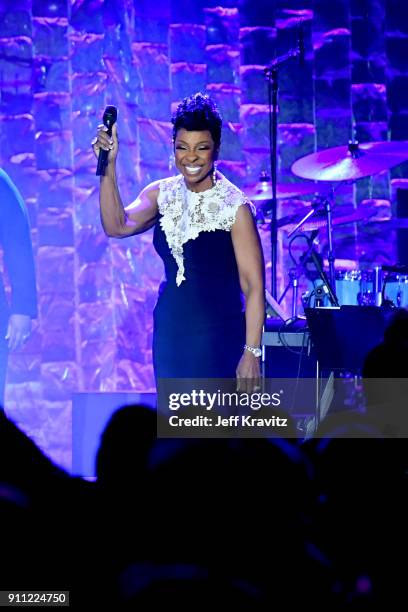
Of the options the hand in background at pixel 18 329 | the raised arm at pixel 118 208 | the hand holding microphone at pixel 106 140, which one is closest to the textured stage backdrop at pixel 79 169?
the hand in background at pixel 18 329

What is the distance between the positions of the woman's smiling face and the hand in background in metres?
0.97

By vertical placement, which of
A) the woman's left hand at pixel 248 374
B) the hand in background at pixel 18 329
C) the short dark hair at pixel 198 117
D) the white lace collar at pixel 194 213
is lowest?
the woman's left hand at pixel 248 374

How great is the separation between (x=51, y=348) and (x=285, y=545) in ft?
14.8

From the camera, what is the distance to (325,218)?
5684 millimetres

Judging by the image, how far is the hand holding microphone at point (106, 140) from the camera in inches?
103

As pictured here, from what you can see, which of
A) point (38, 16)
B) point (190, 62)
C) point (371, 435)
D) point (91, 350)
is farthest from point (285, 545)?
point (190, 62)

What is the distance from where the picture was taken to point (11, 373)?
528cm

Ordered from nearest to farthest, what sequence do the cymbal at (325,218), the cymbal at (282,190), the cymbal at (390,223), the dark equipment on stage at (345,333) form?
1. the dark equipment on stage at (345,333)
2. the cymbal at (325,218)
3. the cymbal at (282,190)
4. the cymbal at (390,223)

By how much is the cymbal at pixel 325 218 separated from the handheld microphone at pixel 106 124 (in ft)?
9.74

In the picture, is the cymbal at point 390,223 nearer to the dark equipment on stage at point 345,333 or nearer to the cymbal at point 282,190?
the cymbal at point 282,190

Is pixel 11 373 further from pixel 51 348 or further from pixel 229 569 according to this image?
pixel 229 569

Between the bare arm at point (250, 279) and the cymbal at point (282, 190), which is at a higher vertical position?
the cymbal at point (282, 190)

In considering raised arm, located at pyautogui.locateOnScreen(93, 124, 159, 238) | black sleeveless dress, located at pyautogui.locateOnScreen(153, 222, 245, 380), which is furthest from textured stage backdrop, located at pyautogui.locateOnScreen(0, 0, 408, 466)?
black sleeveless dress, located at pyautogui.locateOnScreen(153, 222, 245, 380)

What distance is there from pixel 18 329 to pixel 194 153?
3.57 feet
